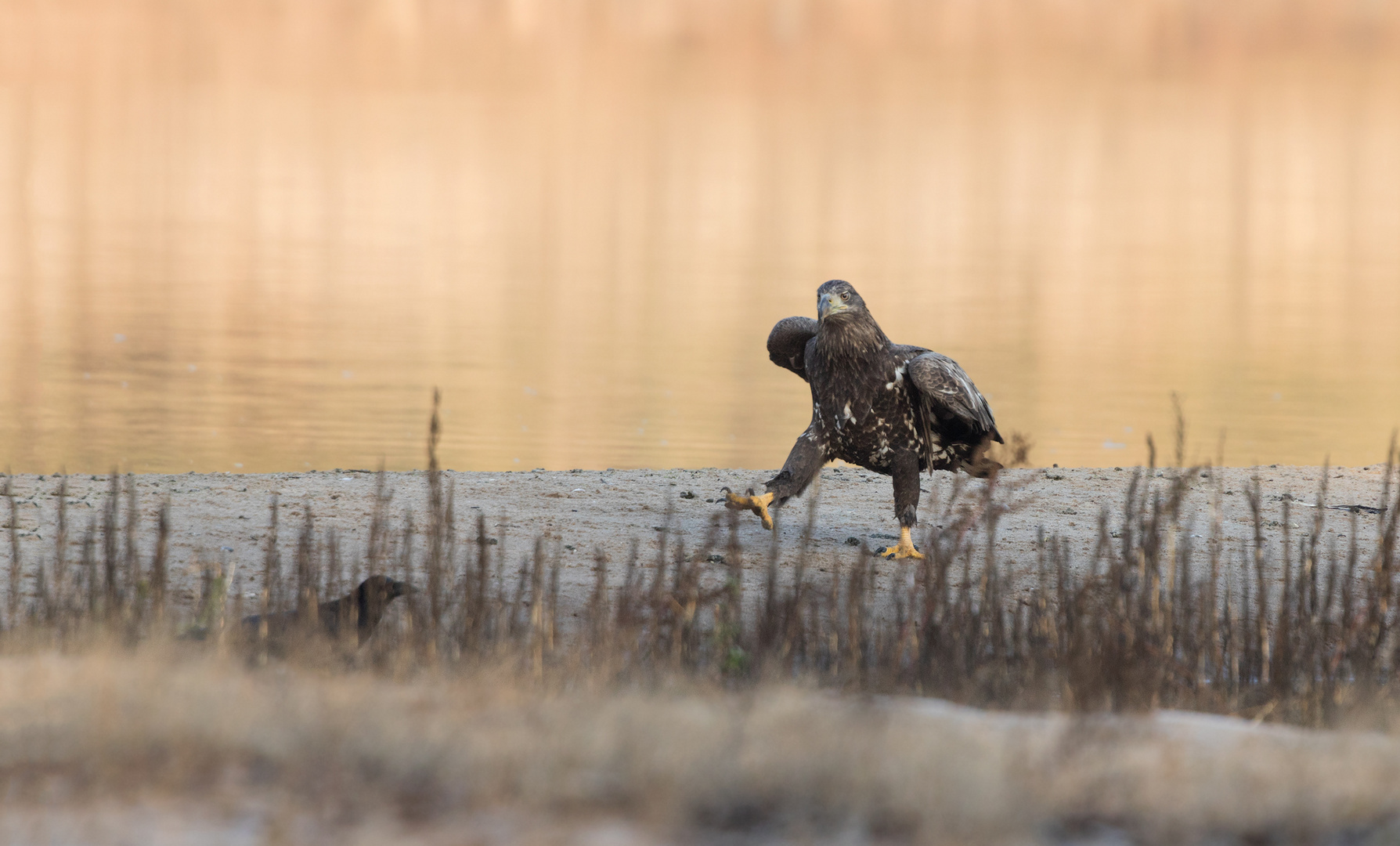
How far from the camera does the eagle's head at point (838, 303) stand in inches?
330

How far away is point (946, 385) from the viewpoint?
8.46 metres

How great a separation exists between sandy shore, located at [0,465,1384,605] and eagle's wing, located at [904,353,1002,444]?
1.61ft

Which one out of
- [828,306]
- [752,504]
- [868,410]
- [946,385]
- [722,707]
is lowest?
[722,707]

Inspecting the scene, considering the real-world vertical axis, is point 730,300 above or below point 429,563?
above

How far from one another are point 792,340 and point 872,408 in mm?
792

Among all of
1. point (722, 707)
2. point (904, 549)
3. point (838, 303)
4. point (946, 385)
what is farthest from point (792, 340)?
point (722, 707)

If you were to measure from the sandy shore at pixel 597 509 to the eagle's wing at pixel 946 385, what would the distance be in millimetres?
491

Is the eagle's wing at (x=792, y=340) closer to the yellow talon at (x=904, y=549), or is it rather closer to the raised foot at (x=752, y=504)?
the raised foot at (x=752, y=504)

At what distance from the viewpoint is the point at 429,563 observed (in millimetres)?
6363

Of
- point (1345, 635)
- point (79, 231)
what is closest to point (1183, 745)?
point (1345, 635)

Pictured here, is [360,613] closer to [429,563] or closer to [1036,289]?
[429,563]

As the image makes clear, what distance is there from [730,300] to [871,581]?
21203 millimetres

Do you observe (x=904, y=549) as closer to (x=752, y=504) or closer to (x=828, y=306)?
(x=752, y=504)

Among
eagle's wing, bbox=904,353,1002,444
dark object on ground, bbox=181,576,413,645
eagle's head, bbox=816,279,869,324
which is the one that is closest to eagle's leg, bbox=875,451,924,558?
eagle's wing, bbox=904,353,1002,444
